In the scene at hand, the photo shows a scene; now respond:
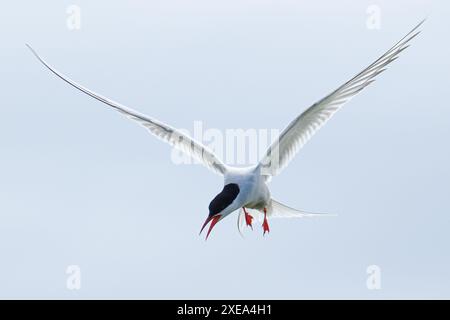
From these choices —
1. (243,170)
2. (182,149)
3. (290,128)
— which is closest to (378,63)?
(290,128)

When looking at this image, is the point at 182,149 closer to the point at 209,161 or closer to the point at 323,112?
the point at 209,161

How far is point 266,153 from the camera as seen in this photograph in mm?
11453

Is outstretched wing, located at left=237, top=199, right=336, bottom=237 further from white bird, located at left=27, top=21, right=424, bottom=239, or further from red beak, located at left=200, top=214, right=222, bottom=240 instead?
red beak, located at left=200, top=214, right=222, bottom=240

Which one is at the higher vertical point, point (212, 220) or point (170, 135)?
point (170, 135)

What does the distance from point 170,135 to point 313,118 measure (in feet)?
6.25

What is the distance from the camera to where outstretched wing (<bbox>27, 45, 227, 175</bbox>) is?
11711mm

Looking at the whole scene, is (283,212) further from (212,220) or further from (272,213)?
(212,220)

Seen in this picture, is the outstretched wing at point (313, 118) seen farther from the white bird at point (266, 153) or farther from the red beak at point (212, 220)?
the red beak at point (212, 220)

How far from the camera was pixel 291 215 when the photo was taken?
12430 millimetres

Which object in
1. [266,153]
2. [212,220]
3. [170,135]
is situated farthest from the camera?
[170,135]

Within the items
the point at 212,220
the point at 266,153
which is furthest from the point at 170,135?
the point at 212,220

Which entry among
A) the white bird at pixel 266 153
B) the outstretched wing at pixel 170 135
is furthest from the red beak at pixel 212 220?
the outstretched wing at pixel 170 135

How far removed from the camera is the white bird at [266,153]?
10664mm

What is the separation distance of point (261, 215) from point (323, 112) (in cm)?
177
